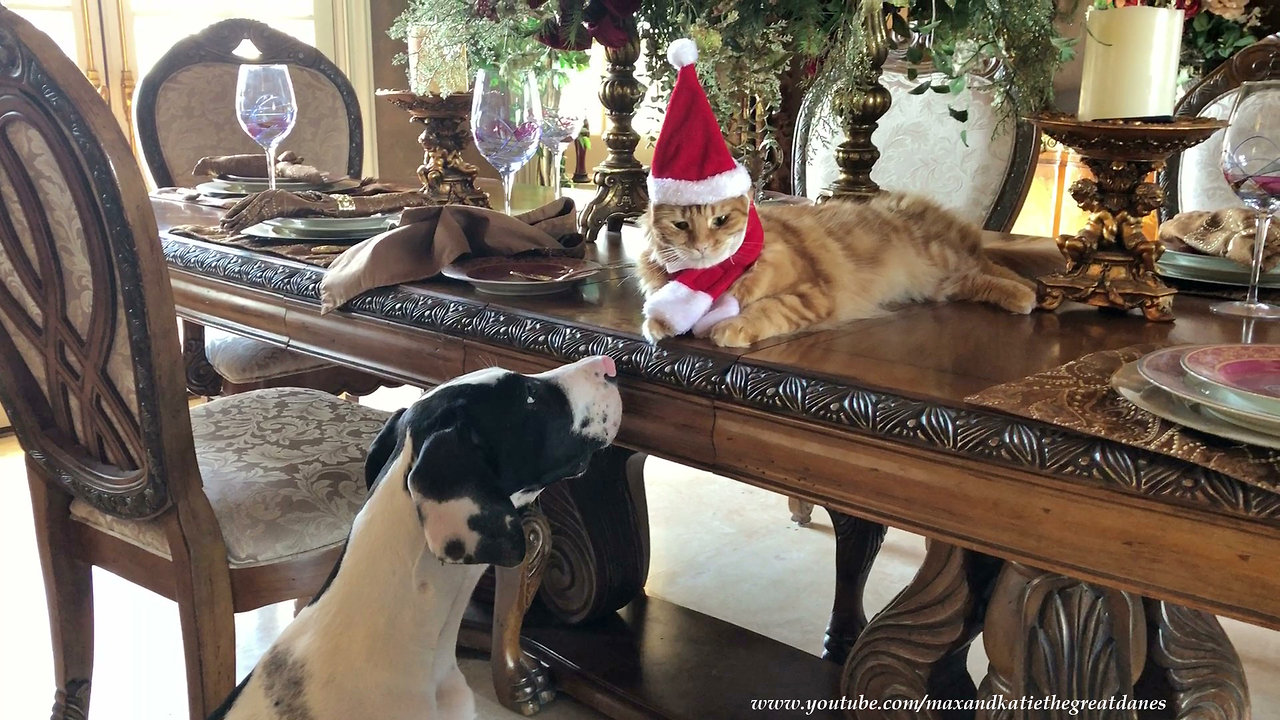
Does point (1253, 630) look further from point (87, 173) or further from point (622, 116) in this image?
point (87, 173)

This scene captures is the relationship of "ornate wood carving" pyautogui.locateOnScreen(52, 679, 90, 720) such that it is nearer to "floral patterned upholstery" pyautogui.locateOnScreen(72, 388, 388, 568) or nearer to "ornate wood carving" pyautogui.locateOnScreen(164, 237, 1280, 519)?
"floral patterned upholstery" pyautogui.locateOnScreen(72, 388, 388, 568)

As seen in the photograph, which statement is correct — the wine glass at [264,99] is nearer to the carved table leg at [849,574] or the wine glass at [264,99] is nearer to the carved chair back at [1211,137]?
the carved table leg at [849,574]

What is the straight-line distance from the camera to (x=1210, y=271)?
1.30m

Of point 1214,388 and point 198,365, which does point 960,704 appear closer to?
point 1214,388

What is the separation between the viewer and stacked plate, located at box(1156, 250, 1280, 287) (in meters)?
1.28

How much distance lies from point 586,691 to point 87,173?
101 cm

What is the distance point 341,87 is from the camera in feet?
8.86

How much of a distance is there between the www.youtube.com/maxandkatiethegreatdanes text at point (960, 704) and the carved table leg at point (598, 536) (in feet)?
1.06

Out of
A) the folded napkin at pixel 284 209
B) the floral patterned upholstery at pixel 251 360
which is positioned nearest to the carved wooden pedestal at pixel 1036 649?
the folded napkin at pixel 284 209

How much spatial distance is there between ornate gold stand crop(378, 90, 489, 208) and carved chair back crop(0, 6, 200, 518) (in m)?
0.70

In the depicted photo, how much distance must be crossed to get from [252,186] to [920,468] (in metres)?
1.71

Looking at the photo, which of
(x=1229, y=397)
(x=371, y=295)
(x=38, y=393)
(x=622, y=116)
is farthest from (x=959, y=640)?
(x=38, y=393)

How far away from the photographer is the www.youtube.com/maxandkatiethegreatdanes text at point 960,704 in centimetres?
105

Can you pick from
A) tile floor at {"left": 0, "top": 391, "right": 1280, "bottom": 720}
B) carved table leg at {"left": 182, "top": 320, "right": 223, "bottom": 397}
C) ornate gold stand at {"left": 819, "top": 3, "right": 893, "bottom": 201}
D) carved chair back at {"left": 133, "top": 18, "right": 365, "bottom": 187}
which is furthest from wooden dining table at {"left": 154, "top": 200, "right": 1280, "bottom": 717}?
carved chair back at {"left": 133, "top": 18, "right": 365, "bottom": 187}
